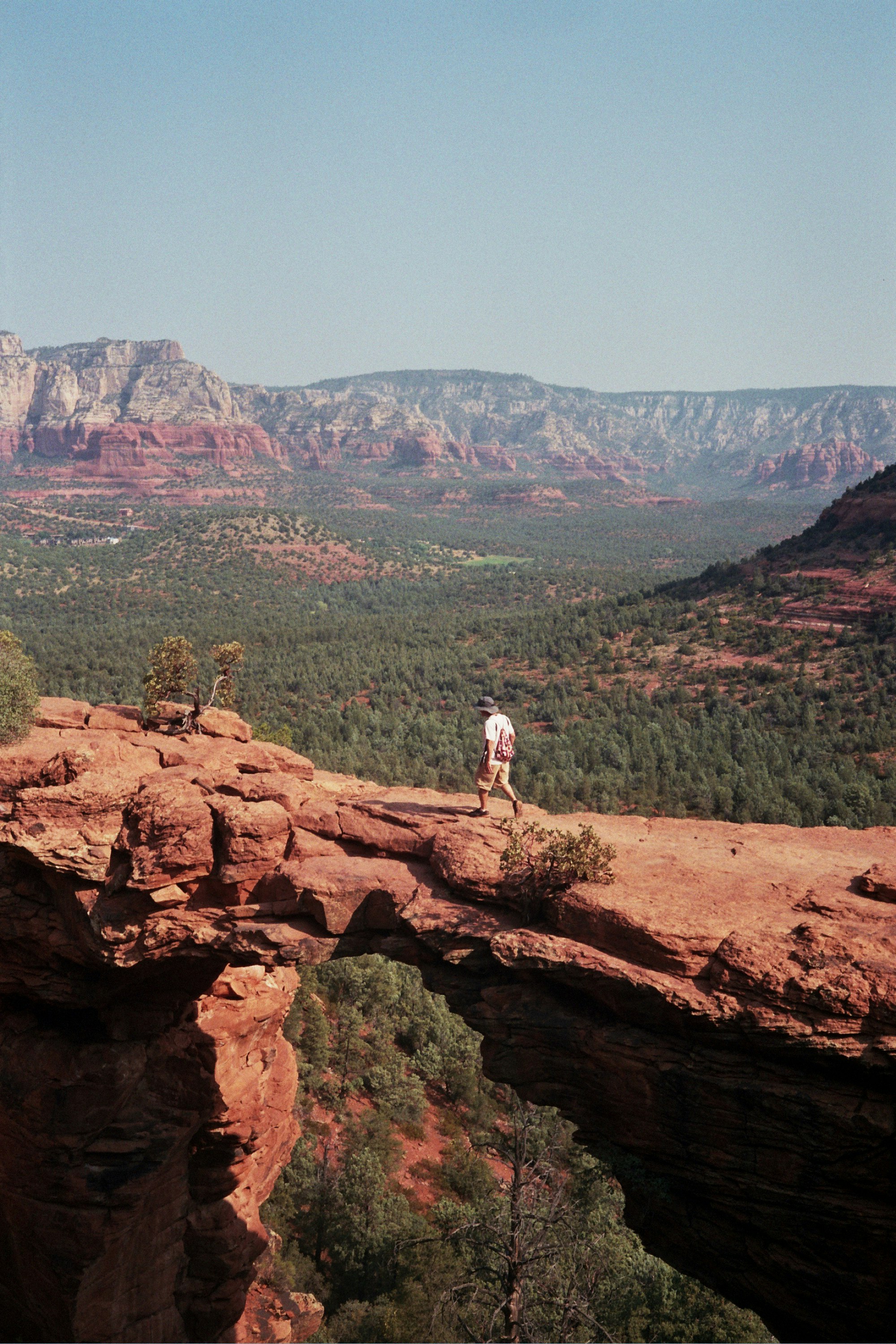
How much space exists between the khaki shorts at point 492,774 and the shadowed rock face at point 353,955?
0.67 m

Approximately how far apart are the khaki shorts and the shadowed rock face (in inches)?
26.5

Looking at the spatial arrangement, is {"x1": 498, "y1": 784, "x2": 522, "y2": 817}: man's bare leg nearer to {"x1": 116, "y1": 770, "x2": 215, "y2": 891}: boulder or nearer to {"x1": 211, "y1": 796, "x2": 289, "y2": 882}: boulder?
{"x1": 211, "y1": 796, "x2": 289, "y2": 882}: boulder

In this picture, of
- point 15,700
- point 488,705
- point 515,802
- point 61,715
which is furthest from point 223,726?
point 488,705

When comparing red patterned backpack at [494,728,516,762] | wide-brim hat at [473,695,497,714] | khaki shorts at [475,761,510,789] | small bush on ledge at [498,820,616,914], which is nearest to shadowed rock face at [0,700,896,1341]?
small bush on ledge at [498,820,616,914]

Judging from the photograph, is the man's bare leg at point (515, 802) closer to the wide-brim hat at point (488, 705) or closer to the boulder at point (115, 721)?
the wide-brim hat at point (488, 705)

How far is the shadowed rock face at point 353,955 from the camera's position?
9164 mm

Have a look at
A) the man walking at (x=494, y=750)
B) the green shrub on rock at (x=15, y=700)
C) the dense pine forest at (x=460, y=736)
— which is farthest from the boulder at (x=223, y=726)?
the dense pine forest at (x=460, y=736)

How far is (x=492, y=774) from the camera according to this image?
Answer: 13.2 metres

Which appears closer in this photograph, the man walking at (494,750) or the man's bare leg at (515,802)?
the man walking at (494,750)

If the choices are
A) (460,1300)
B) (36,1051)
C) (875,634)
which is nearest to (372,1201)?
(460,1300)

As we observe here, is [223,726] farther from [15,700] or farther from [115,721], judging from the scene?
[15,700]

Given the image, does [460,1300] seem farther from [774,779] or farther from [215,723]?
[774,779]

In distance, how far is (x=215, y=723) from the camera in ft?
60.7

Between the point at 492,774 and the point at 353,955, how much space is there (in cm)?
345
